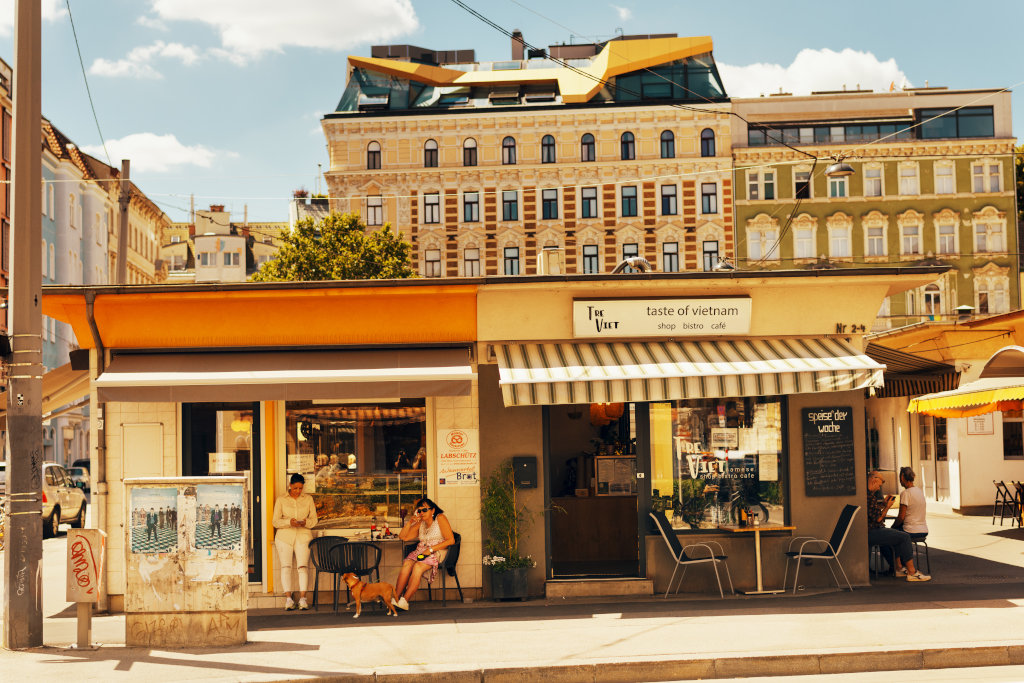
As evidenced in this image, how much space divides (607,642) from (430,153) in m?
48.3

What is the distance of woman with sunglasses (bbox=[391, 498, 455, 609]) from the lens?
12.3m

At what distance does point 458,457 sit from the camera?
42.9 feet

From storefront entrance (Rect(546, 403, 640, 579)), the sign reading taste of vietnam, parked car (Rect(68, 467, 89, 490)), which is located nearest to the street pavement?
storefront entrance (Rect(546, 403, 640, 579))

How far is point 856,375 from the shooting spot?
12.3 meters

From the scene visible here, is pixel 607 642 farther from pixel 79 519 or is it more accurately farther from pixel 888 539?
pixel 79 519

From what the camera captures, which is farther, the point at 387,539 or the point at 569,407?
the point at 569,407

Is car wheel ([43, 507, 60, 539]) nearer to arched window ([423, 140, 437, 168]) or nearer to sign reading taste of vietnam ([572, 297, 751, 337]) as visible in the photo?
sign reading taste of vietnam ([572, 297, 751, 337])

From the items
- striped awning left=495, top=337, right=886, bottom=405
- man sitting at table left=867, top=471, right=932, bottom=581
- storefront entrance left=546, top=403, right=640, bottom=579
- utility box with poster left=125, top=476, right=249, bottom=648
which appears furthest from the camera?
storefront entrance left=546, top=403, right=640, bottom=579

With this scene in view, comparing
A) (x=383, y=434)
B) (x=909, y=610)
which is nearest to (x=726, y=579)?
(x=909, y=610)

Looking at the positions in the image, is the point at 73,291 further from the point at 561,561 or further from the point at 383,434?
the point at 561,561

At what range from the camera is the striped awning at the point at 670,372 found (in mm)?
12016

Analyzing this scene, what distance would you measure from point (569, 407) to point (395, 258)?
29.8m

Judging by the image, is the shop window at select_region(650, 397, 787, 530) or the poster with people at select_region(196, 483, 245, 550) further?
the shop window at select_region(650, 397, 787, 530)

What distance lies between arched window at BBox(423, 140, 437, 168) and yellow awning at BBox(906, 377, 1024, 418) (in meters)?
39.9
